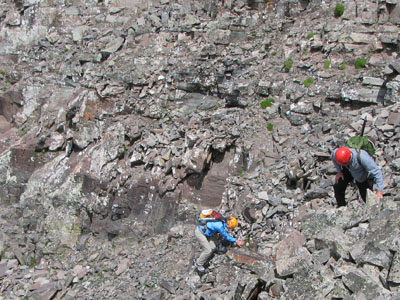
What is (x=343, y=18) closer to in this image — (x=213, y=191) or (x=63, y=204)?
(x=213, y=191)

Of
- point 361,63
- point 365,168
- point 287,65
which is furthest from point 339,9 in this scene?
point 365,168

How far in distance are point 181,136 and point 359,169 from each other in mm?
7160

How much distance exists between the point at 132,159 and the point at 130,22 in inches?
286

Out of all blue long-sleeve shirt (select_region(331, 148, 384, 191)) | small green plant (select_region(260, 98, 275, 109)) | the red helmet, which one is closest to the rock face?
small green plant (select_region(260, 98, 275, 109))

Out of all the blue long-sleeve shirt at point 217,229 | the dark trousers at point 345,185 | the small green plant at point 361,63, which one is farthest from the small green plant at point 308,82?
the blue long-sleeve shirt at point 217,229

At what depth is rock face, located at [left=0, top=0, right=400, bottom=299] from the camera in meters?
10.4

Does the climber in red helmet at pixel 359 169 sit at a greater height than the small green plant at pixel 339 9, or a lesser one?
lesser

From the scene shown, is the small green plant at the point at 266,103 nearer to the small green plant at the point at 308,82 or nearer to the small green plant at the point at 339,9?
the small green plant at the point at 308,82

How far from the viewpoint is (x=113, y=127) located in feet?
47.5

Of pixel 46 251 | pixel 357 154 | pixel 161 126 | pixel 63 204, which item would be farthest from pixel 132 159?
pixel 357 154

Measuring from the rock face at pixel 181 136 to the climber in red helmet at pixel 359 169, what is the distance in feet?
2.02

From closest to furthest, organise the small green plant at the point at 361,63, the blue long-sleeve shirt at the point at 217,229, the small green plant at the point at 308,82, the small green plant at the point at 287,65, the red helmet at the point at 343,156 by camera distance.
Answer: the red helmet at the point at 343,156 < the blue long-sleeve shirt at the point at 217,229 < the small green plant at the point at 361,63 < the small green plant at the point at 308,82 < the small green plant at the point at 287,65

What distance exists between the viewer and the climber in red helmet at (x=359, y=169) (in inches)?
284

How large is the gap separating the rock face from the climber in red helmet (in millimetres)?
615
